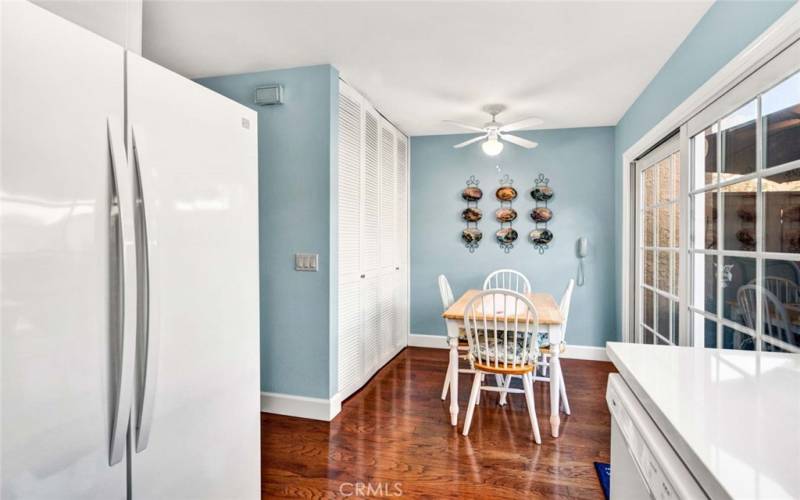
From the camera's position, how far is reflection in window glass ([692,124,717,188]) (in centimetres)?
208

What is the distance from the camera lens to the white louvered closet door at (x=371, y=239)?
3.48 meters

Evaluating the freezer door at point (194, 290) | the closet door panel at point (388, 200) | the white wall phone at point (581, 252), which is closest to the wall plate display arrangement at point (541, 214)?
Answer: the white wall phone at point (581, 252)

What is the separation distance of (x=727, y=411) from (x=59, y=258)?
1466 millimetres

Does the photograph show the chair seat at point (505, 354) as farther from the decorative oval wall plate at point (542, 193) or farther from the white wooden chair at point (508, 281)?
the decorative oval wall plate at point (542, 193)

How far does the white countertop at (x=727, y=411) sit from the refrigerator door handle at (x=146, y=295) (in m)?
1.25

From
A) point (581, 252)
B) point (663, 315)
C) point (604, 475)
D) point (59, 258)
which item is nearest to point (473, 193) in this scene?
point (581, 252)

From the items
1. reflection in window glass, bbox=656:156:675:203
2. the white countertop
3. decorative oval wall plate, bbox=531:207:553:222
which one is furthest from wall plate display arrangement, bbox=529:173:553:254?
the white countertop

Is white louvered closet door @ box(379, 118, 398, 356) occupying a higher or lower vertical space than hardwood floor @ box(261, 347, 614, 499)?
higher

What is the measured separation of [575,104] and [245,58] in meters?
2.65

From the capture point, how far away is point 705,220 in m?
2.19

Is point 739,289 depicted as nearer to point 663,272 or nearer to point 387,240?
point 663,272

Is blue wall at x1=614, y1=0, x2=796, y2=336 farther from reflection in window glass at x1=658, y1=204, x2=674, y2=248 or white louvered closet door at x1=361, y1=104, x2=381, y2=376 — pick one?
white louvered closet door at x1=361, y1=104, x2=381, y2=376

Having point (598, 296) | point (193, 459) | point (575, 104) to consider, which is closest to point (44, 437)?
point (193, 459)

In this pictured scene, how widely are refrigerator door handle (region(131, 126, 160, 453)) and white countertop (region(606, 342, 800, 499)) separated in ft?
4.12
